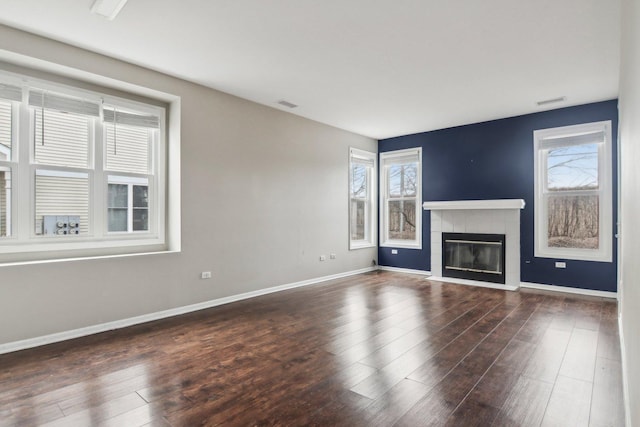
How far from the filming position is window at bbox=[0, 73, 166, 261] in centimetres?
326

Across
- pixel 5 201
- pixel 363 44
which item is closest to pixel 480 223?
pixel 363 44

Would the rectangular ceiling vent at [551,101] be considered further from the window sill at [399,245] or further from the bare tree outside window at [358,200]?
the bare tree outside window at [358,200]

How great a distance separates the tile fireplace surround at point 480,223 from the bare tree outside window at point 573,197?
52 cm

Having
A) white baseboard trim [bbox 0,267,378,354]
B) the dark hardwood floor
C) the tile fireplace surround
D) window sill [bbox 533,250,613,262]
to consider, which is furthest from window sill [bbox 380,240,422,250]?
the dark hardwood floor

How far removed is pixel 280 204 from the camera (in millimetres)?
5453

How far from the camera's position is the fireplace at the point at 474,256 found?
5879 millimetres

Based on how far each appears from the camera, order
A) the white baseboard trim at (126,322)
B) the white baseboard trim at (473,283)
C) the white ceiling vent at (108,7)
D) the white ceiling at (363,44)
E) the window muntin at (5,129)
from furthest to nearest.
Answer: the white baseboard trim at (473,283) < the window muntin at (5,129) < the white baseboard trim at (126,322) < the white ceiling at (363,44) < the white ceiling vent at (108,7)

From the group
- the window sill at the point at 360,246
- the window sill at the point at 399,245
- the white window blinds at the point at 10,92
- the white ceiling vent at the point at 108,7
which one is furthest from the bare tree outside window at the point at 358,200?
the white window blinds at the point at 10,92

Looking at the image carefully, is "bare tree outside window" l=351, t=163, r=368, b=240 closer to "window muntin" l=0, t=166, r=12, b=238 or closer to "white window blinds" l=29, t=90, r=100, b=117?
"white window blinds" l=29, t=90, r=100, b=117

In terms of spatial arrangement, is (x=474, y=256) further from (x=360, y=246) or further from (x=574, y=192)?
(x=360, y=246)

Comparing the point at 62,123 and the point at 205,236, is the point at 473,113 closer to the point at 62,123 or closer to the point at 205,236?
the point at 205,236

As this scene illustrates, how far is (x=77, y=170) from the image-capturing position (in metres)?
3.65

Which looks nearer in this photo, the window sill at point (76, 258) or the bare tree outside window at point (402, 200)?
the window sill at point (76, 258)

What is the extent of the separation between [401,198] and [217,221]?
13.5ft
